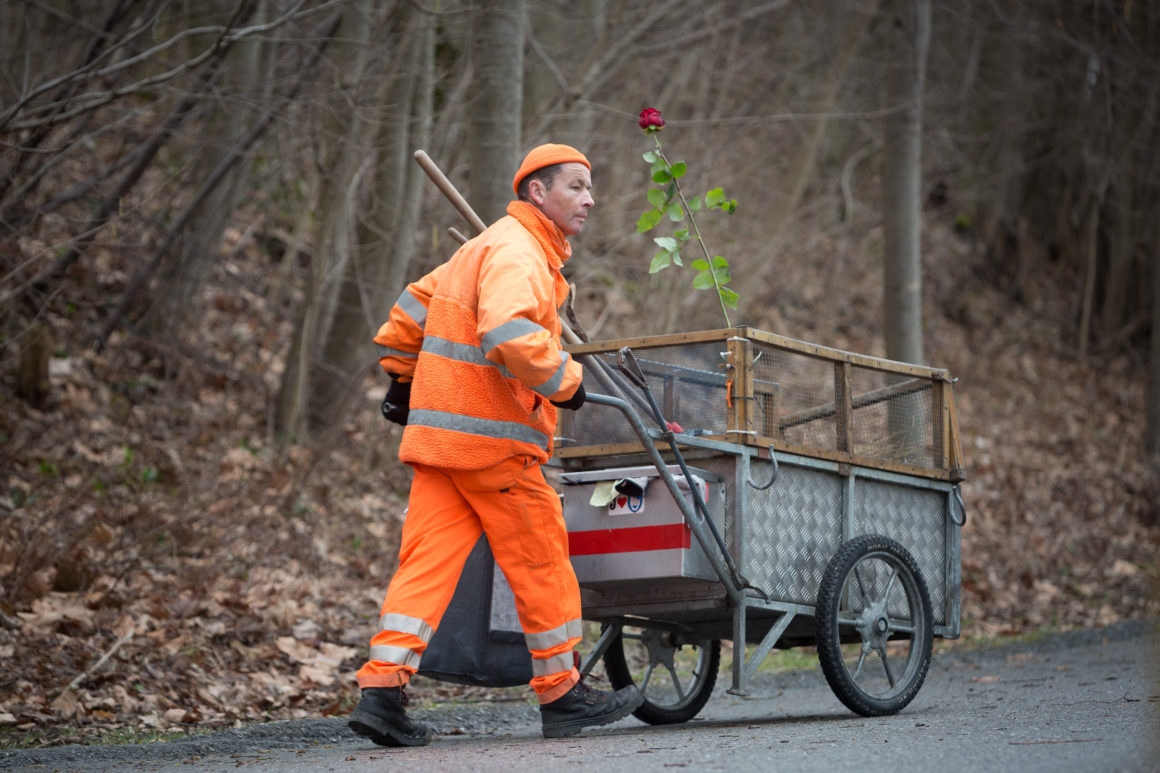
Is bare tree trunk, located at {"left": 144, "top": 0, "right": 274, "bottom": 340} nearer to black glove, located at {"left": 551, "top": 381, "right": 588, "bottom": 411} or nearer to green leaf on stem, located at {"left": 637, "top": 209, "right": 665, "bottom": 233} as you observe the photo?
green leaf on stem, located at {"left": 637, "top": 209, "right": 665, "bottom": 233}

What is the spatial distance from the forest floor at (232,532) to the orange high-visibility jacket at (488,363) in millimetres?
1946

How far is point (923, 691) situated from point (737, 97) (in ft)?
34.7

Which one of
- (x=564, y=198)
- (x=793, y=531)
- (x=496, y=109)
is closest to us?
(x=564, y=198)

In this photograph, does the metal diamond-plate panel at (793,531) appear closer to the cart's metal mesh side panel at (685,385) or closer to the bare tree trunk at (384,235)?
the cart's metal mesh side panel at (685,385)

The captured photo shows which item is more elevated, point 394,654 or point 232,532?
point 232,532

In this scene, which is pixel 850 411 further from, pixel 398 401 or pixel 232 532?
pixel 232 532

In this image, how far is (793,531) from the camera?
557cm

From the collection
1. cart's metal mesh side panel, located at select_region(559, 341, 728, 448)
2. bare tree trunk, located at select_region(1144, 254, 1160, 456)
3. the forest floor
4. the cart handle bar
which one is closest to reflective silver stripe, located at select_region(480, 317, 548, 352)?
the cart handle bar

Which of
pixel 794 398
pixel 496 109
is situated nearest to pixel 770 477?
pixel 794 398

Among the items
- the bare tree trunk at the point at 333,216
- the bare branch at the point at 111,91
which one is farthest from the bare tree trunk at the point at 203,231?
the bare branch at the point at 111,91

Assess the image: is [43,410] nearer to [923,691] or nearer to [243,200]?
[243,200]

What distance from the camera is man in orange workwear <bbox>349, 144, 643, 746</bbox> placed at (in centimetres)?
477

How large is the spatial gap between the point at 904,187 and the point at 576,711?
27.3 ft

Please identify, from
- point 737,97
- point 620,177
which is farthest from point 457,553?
point 737,97
